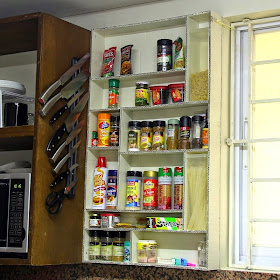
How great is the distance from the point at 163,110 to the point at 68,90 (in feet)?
1.58

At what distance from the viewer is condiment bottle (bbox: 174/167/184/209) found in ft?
9.20

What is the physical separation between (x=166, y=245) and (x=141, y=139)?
52cm

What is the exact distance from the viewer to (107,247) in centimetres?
296

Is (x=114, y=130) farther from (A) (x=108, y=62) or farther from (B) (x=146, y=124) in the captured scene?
(A) (x=108, y=62)

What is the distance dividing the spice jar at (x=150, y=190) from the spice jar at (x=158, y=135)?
0.13m

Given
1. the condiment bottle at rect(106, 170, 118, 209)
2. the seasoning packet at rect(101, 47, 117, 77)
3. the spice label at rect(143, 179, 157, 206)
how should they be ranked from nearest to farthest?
the spice label at rect(143, 179, 157, 206) → the condiment bottle at rect(106, 170, 118, 209) → the seasoning packet at rect(101, 47, 117, 77)

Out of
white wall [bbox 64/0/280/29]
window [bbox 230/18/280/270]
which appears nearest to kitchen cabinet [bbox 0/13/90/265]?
white wall [bbox 64/0/280/29]

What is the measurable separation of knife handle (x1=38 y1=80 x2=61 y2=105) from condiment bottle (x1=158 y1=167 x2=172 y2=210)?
24.8 inches

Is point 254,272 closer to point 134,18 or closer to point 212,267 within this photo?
point 212,267

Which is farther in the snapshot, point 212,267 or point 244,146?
point 244,146

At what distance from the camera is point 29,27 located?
305cm

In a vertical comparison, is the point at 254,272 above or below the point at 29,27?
below

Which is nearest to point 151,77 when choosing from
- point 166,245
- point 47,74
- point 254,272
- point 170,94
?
point 170,94

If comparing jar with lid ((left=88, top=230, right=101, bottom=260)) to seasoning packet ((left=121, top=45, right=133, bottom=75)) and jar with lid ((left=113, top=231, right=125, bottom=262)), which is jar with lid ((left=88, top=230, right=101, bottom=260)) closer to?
jar with lid ((left=113, top=231, right=125, bottom=262))
